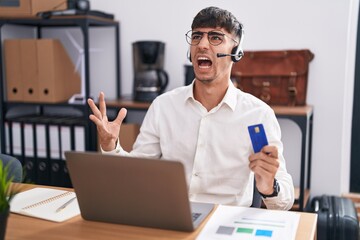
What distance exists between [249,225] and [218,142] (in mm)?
546

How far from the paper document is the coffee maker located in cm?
168

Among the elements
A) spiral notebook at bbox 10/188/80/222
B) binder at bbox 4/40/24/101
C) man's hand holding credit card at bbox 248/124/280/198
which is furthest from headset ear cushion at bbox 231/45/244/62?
binder at bbox 4/40/24/101

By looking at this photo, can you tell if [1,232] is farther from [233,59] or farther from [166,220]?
[233,59]

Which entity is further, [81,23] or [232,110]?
[81,23]

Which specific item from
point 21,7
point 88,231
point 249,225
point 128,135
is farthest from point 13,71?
point 249,225

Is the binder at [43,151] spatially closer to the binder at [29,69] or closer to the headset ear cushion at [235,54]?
the binder at [29,69]

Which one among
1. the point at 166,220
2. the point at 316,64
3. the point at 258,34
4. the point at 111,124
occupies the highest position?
the point at 258,34

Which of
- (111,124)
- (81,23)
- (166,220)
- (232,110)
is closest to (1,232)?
(166,220)

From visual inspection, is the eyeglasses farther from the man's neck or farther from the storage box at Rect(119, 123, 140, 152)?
the storage box at Rect(119, 123, 140, 152)

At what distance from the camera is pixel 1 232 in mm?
872

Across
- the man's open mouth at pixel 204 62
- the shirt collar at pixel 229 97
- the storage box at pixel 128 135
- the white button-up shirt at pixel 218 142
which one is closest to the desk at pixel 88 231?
the white button-up shirt at pixel 218 142

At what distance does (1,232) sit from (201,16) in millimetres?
1017

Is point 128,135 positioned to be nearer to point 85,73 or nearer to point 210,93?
point 85,73

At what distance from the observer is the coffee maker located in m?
2.77
